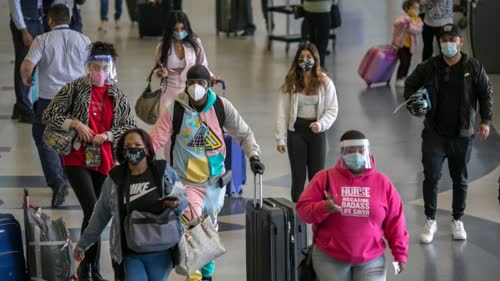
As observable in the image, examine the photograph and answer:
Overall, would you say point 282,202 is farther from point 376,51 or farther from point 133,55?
point 133,55

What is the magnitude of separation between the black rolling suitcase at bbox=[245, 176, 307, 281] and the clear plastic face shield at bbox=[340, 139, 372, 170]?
999 millimetres

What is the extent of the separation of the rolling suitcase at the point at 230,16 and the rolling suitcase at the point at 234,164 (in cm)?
1244

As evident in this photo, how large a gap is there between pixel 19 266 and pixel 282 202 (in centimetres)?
198

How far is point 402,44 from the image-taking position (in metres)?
18.3

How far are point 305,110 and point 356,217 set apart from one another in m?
3.17

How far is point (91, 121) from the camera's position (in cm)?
905

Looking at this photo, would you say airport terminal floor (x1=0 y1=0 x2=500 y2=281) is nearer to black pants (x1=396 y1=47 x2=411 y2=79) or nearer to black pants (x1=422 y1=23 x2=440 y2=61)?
black pants (x1=396 y1=47 x2=411 y2=79)

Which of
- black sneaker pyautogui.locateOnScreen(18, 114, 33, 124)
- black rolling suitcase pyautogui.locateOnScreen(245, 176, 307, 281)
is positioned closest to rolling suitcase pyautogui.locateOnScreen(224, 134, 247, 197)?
black rolling suitcase pyautogui.locateOnScreen(245, 176, 307, 281)

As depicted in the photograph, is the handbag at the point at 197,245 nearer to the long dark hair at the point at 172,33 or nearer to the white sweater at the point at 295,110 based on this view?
the white sweater at the point at 295,110

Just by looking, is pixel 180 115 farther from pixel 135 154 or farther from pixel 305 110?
pixel 305 110

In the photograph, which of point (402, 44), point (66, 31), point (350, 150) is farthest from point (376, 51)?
point (350, 150)

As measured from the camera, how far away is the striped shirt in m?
11.0

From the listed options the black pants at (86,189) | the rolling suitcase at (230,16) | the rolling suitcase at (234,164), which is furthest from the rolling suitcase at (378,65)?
the black pants at (86,189)

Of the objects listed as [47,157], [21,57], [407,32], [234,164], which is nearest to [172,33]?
[234,164]
